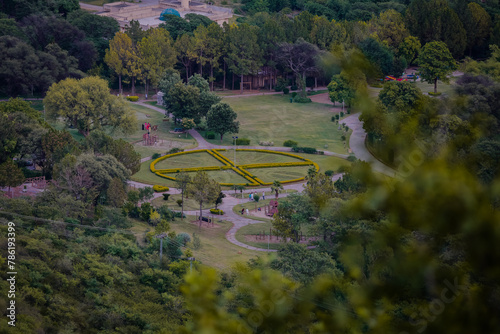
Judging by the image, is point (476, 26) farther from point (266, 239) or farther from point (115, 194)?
point (115, 194)

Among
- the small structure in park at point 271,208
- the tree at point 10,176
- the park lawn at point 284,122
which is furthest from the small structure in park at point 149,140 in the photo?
the tree at point 10,176

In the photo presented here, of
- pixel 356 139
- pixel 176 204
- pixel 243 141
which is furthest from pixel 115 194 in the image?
pixel 356 139

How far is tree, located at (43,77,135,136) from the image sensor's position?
57.8 meters

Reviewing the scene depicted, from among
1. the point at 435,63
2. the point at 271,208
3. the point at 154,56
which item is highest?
the point at 154,56

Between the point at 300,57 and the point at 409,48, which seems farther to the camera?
the point at 409,48

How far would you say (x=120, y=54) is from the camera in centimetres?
7656

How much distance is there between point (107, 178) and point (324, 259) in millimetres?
16201

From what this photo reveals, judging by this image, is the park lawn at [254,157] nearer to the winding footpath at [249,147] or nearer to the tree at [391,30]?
the winding footpath at [249,147]

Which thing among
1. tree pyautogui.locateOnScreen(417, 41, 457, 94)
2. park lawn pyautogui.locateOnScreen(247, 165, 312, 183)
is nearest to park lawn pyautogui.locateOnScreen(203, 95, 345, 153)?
park lawn pyautogui.locateOnScreen(247, 165, 312, 183)

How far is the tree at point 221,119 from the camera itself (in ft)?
199

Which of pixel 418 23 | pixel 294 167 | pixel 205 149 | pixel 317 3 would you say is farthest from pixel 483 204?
pixel 317 3

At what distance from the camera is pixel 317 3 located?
10269 cm

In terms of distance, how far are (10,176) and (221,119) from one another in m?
23.4

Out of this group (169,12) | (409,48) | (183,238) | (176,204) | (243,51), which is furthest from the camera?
(169,12)
